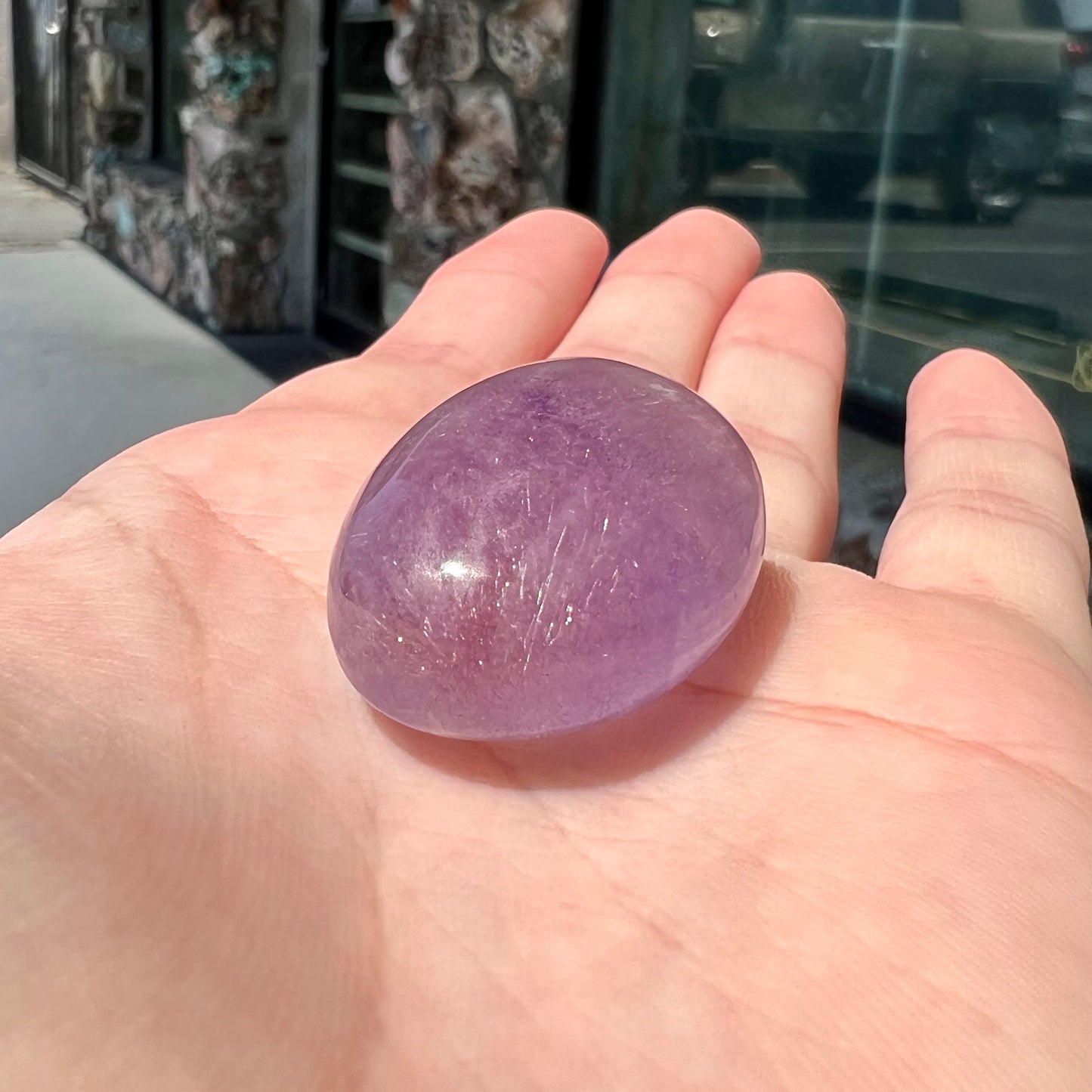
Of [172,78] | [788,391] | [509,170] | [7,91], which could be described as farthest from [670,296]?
[172,78]

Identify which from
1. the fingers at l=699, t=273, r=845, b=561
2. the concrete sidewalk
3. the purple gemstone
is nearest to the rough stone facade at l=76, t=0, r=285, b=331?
the concrete sidewalk

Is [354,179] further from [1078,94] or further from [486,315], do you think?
[1078,94]

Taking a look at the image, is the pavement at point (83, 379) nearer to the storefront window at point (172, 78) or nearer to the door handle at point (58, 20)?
the door handle at point (58, 20)

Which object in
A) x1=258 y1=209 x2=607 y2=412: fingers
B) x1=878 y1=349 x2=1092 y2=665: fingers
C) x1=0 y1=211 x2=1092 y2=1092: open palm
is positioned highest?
x1=258 y1=209 x2=607 y2=412: fingers

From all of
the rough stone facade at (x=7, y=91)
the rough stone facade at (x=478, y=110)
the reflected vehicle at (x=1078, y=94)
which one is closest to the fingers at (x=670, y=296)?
the reflected vehicle at (x=1078, y=94)

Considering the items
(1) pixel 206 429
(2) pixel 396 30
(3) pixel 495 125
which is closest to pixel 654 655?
(1) pixel 206 429

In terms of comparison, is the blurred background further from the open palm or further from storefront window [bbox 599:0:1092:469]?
the open palm

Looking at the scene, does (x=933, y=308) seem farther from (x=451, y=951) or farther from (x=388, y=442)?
(x=451, y=951)
